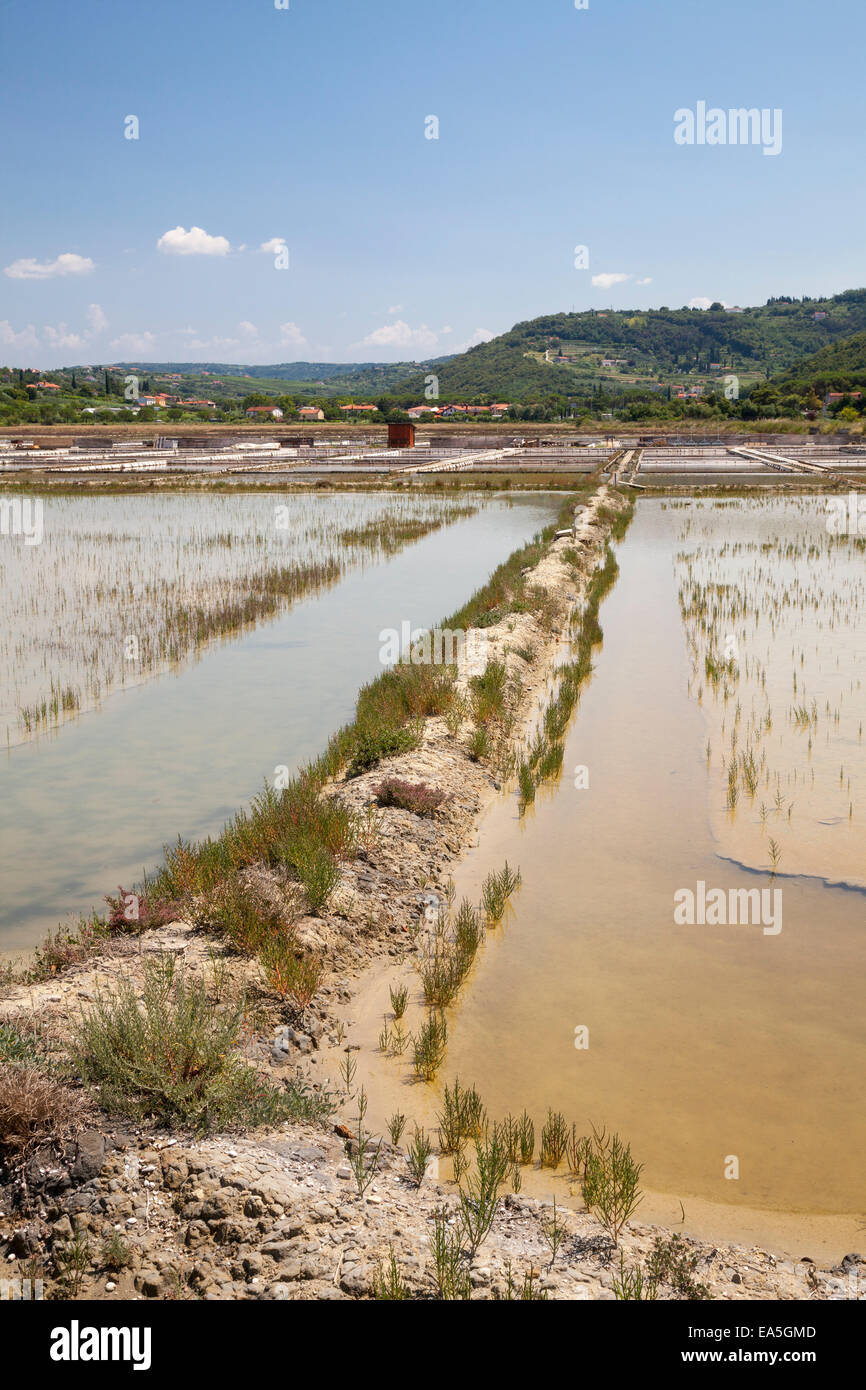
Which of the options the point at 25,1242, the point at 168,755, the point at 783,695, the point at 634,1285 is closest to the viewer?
the point at 634,1285

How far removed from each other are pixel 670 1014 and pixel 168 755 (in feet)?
14.4

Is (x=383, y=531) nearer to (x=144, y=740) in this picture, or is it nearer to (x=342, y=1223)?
(x=144, y=740)

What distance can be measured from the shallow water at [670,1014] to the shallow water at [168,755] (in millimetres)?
1794

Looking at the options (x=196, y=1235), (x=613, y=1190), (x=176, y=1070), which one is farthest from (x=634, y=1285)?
(x=176, y=1070)

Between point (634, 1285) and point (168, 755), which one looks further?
point (168, 755)

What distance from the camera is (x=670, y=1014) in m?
4.07

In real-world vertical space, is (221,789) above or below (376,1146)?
above

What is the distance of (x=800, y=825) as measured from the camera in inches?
233

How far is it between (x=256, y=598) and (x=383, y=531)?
7.46 m

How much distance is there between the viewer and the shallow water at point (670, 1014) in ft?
10.5

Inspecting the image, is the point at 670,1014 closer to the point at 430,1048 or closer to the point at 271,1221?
the point at 430,1048

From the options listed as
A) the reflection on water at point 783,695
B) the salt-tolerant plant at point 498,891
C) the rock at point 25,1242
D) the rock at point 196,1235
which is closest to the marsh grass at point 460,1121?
the rock at point 196,1235
